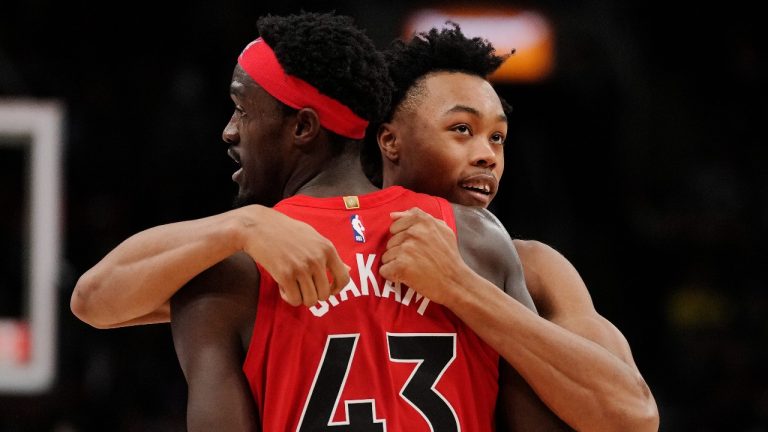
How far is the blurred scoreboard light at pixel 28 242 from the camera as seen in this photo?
24.1ft

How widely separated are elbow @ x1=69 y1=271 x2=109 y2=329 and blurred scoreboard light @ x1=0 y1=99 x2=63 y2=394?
4.49 metres

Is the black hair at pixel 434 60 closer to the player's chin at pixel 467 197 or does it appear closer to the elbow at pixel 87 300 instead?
the player's chin at pixel 467 197

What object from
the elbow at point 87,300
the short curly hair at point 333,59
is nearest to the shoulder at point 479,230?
the short curly hair at point 333,59

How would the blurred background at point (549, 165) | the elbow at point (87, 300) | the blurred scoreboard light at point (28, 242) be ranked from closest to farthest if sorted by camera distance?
1. the elbow at point (87, 300)
2. the blurred scoreboard light at point (28, 242)
3. the blurred background at point (549, 165)

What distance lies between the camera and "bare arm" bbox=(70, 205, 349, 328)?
2766mm

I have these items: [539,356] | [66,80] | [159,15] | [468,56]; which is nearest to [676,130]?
[159,15]

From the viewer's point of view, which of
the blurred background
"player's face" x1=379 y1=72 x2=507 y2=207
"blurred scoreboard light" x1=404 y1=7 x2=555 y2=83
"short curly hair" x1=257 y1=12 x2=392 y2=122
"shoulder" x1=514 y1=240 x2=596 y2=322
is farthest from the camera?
"blurred scoreboard light" x1=404 y1=7 x2=555 y2=83

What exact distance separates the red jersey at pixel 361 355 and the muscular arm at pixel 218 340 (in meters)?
0.04

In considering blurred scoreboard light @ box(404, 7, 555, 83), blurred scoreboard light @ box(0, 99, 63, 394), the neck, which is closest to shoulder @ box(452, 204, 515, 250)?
the neck

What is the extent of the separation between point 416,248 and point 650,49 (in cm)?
785

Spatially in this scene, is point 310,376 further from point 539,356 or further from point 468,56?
point 468,56

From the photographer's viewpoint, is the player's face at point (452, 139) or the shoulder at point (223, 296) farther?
the player's face at point (452, 139)

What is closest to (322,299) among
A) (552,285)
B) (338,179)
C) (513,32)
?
(338,179)

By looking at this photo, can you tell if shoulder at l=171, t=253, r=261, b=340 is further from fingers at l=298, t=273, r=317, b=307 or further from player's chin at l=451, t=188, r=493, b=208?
player's chin at l=451, t=188, r=493, b=208
